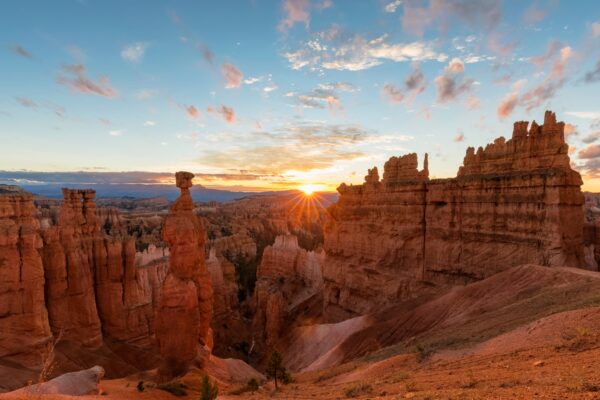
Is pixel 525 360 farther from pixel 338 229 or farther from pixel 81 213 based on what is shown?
pixel 81 213

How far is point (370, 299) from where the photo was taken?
32.7 metres

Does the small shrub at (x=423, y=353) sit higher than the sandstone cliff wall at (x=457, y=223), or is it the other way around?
the sandstone cliff wall at (x=457, y=223)

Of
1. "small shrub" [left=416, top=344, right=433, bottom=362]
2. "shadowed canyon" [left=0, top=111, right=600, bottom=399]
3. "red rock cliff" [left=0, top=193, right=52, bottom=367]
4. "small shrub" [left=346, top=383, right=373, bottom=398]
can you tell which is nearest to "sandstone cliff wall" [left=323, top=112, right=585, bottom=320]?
"shadowed canyon" [left=0, top=111, right=600, bottom=399]

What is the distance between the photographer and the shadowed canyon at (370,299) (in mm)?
10555

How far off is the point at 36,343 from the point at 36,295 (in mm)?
2837

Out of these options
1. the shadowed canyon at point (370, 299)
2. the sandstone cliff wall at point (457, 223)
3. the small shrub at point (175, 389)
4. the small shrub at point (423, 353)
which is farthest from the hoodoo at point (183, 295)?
the sandstone cliff wall at point (457, 223)

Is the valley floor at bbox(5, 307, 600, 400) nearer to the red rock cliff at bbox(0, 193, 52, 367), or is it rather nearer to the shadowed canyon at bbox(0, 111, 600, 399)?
the shadowed canyon at bbox(0, 111, 600, 399)

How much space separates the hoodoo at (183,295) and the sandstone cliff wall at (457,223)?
16.9 meters

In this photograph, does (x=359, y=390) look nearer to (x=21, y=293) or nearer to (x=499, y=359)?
(x=499, y=359)

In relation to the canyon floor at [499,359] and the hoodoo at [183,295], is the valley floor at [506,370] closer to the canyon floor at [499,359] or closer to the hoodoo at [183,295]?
the canyon floor at [499,359]

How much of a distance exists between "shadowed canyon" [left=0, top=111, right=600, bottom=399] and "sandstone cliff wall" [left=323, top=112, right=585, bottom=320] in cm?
11

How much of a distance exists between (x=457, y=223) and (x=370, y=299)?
1088 cm

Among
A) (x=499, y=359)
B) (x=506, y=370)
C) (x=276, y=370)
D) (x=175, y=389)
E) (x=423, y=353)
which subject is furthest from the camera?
(x=276, y=370)

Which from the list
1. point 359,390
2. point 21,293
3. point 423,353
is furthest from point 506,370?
point 21,293
